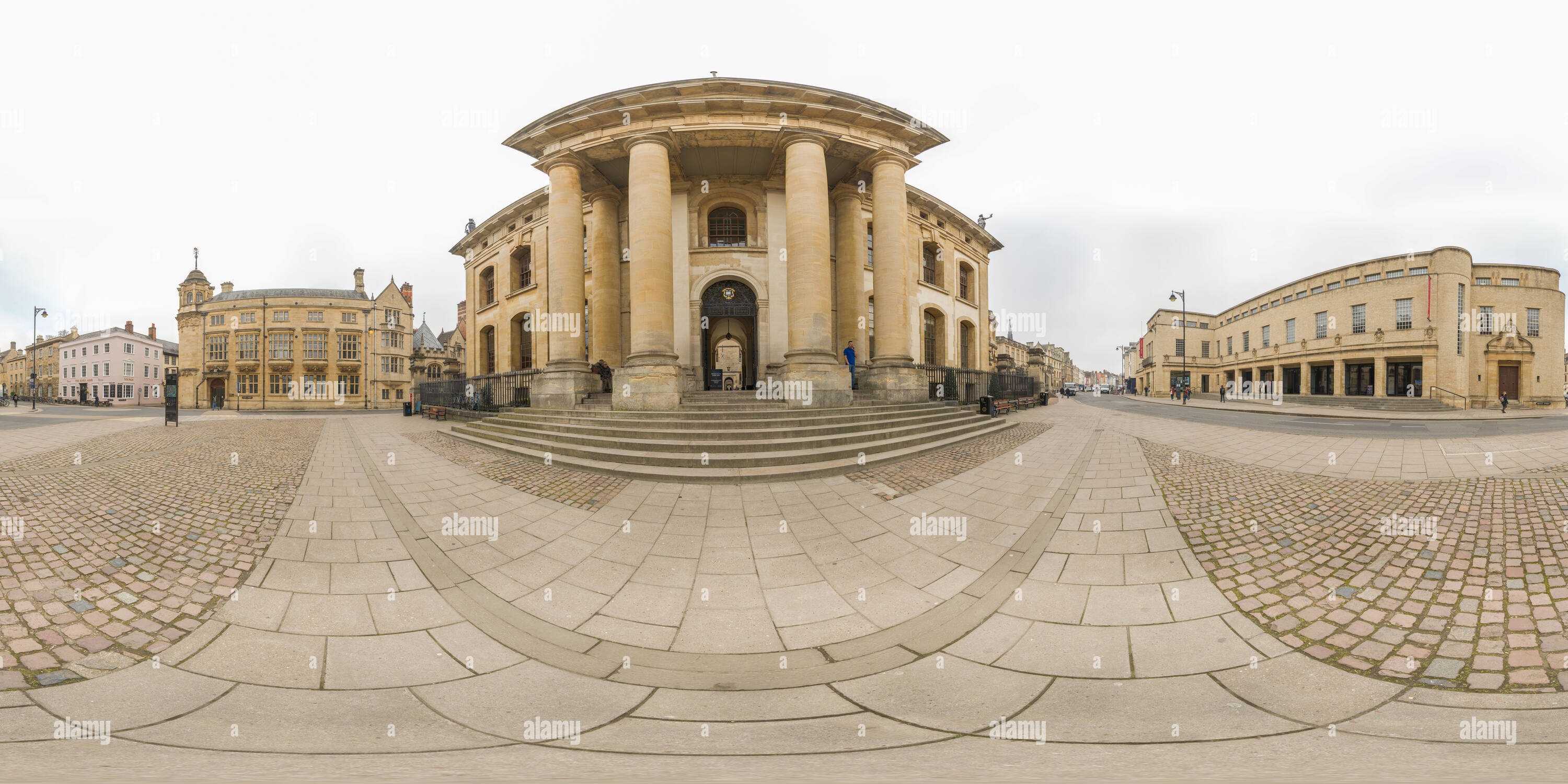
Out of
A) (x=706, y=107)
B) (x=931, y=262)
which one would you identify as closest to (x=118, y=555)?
(x=706, y=107)

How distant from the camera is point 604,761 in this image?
2.57 meters

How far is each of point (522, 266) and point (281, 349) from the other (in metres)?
34.9

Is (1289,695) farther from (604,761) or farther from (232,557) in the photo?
(232,557)

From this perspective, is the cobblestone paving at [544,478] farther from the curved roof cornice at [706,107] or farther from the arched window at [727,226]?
the arched window at [727,226]

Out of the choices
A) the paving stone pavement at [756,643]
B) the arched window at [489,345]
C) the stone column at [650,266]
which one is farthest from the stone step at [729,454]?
the arched window at [489,345]

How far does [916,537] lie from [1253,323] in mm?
54765

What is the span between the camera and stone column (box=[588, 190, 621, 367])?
54.9ft

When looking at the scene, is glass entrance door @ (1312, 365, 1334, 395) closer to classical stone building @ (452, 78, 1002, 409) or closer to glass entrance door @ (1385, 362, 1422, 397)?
glass entrance door @ (1385, 362, 1422, 397)

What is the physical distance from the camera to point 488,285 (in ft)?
83.9

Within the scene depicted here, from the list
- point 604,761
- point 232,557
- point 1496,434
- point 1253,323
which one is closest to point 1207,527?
point 604,761

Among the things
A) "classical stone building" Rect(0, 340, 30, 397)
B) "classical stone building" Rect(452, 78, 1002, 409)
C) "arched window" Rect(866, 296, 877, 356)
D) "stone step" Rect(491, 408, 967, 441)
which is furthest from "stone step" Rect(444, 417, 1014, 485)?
"classical stone building" Rect(0, 340, 30, 397)

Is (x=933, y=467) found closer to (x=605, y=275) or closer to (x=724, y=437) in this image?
(x=724, y=437)

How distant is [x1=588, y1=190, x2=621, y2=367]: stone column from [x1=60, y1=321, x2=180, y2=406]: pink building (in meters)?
69.4

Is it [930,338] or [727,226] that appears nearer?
[727,226]
